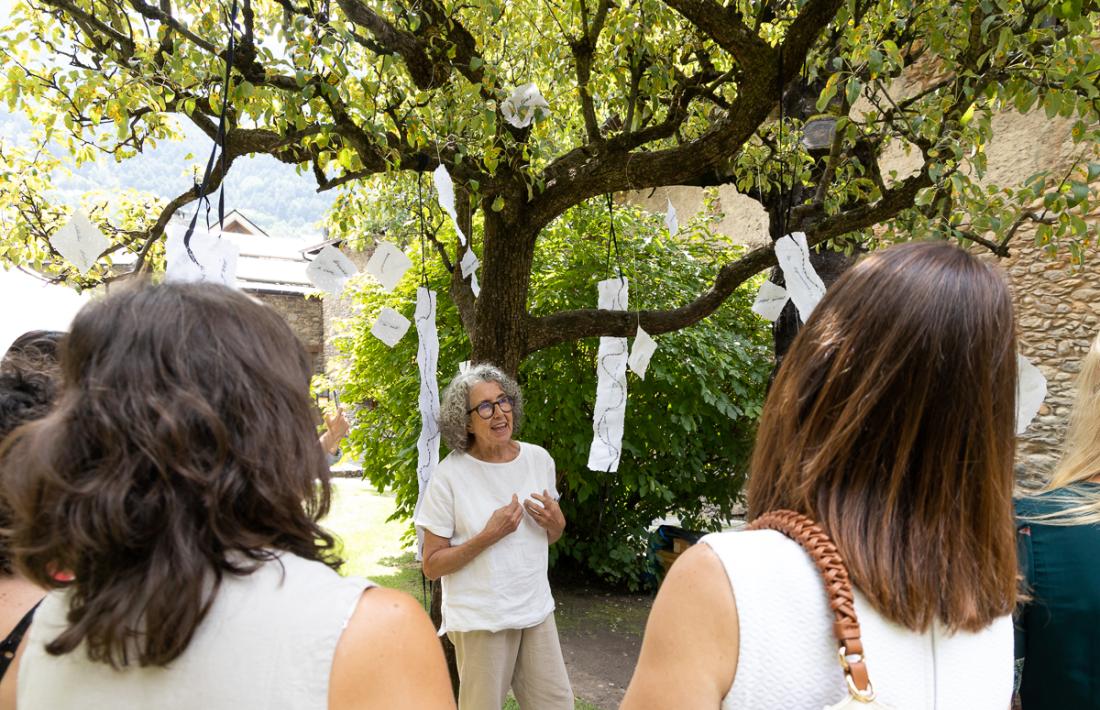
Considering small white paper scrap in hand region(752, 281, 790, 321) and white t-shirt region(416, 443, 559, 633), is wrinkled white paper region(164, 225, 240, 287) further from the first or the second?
small white paper scrap in hand region(752, 281, 790, 321)

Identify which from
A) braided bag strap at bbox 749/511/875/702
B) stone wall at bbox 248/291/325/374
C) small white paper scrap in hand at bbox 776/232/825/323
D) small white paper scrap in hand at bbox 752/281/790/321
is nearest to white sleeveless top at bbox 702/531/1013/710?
braided bag strap at bbox 749/511/875/702

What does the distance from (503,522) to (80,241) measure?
5.43ft

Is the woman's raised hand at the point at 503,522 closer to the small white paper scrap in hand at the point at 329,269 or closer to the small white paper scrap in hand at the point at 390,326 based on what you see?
the small white paper scrap in hand at the point at 390,326

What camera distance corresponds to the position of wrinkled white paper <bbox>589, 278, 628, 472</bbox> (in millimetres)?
3385

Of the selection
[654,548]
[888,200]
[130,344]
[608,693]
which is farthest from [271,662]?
[654,548]

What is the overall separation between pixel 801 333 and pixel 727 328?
19.7 ft

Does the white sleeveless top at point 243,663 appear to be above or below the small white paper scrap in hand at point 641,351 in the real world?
below

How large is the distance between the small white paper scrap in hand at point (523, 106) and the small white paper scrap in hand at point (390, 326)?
0.88 m

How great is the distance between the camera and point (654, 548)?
7.02 m

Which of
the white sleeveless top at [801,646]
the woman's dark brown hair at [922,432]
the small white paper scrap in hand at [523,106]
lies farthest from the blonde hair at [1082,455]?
the small white paper scrap in hand at [523,106]

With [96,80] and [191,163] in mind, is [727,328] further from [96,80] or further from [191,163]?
[96,80]

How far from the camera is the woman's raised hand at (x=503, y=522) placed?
9.78 feet

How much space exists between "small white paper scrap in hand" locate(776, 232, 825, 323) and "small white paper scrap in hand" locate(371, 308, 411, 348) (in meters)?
1.38

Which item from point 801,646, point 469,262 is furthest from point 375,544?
point 801,646
